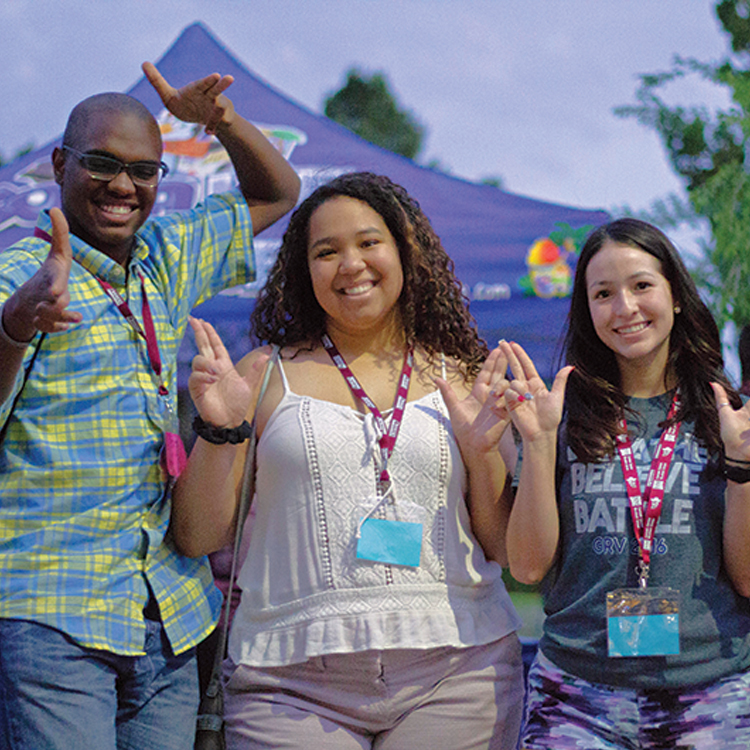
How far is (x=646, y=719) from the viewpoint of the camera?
83.3 inches

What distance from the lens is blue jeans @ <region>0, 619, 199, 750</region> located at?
187 centimetres

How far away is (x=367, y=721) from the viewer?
2174mm

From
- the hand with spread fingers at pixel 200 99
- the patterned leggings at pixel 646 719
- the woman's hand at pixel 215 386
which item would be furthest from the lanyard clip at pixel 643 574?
the hand with spread fingers at pixel 200 99

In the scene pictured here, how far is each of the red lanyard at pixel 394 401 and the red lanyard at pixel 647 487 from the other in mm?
608

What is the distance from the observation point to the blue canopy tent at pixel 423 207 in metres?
4.38

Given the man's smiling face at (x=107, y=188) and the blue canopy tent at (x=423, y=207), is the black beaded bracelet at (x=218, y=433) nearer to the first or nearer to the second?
the man's smiling face at (x=107, y=188)

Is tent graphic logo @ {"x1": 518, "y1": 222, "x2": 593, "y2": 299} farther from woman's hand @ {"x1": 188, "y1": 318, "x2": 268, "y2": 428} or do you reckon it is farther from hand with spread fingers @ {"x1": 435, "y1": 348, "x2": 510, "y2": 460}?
woman's hand @ {"x1": 188, "y1": 318, "x2": 268, "y2": 428}

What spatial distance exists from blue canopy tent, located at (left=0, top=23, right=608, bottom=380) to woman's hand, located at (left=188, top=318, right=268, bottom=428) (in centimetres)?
180

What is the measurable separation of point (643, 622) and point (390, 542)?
67 centimetres

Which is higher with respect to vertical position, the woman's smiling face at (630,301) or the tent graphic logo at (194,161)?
the tent graphic logo at (194,161)

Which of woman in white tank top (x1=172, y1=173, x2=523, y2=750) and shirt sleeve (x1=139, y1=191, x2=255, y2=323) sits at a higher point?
shirt sleeve (x1=139, y1=191, x2=255, y2=323)

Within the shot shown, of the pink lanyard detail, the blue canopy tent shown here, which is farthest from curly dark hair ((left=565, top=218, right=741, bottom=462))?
the blue canopy tent

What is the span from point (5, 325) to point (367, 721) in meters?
1.30

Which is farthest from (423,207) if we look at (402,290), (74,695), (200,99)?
(74,695)
